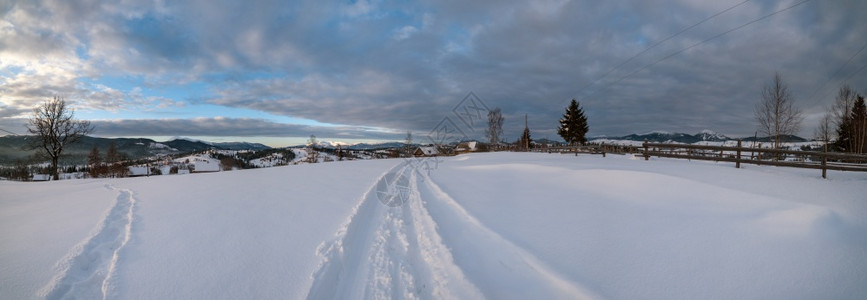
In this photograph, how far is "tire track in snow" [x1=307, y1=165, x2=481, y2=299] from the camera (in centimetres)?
376

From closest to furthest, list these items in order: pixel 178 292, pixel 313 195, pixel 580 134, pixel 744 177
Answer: pixel 178 292 < pixel 744 177 < pixel 313 195 < pixel 580 134

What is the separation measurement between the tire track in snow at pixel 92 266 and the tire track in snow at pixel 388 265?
249 centimetres

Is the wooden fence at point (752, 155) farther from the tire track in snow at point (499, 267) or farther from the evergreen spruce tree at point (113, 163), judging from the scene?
the evergreen spruce tree at point (113, 163)

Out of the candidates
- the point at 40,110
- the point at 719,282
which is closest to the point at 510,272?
the point at 719,282

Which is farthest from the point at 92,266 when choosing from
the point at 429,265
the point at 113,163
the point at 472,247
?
the point at 113,163

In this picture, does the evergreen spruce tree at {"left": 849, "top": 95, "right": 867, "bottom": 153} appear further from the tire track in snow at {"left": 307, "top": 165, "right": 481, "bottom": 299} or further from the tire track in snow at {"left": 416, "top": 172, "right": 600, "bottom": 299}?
the tire track in snow at {"left": 307, "top": 165, "right": 481, "bottom": 299}

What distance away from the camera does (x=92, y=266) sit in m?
4.11

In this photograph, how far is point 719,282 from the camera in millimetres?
3744

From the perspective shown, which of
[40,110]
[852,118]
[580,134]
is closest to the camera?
[40,110]

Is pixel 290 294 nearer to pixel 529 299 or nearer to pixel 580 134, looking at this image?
pixel 529 299

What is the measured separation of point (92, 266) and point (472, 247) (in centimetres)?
555

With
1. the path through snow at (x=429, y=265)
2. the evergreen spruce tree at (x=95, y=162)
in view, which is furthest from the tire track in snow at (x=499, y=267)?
the evergreen spruce tree at (x=95, y=162)

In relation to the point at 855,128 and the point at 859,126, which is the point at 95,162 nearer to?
the point at 859,126

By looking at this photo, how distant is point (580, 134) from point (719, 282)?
51874mm
